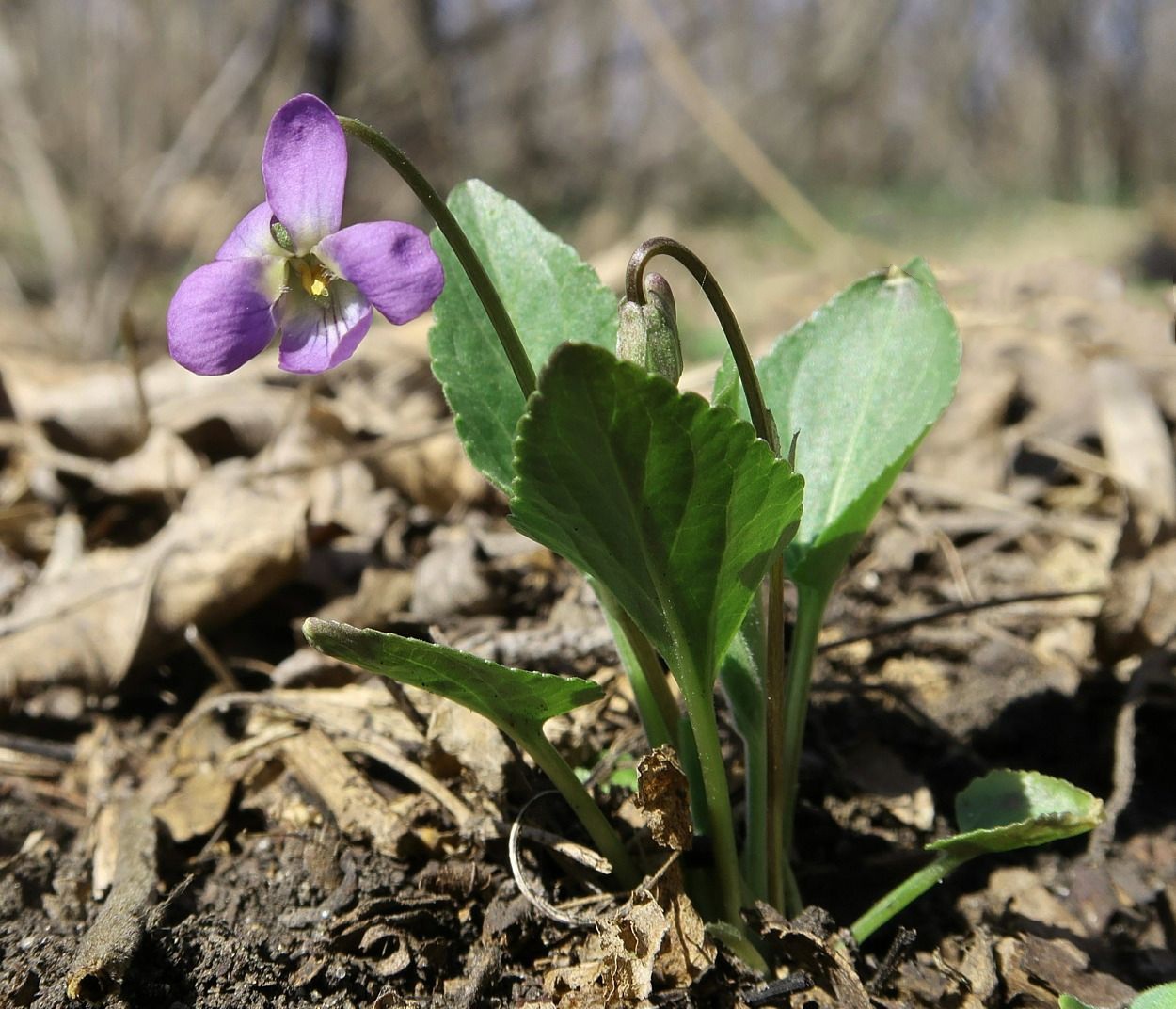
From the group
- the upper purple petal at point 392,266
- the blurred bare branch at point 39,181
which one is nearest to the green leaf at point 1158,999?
the upper purple petal at point 392,266

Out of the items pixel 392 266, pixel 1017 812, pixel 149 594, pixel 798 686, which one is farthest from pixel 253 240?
pixel 1017 812

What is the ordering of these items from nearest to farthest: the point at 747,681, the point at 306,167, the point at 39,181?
the point at 306,167, the point at 747,681, the point at 39,181

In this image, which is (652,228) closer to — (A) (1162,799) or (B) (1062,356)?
(B) (1062,356)

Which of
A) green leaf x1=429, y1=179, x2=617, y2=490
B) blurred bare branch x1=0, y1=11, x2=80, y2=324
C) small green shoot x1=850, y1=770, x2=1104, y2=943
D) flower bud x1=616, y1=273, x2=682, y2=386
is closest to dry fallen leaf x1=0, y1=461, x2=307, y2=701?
green leaf x1=429, y1=179, x2=617, y2=490

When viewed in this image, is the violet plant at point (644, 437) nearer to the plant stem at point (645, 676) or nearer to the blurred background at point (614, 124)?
the plant stem at point (645, 676)

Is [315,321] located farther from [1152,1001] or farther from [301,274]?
[1152,1001]
